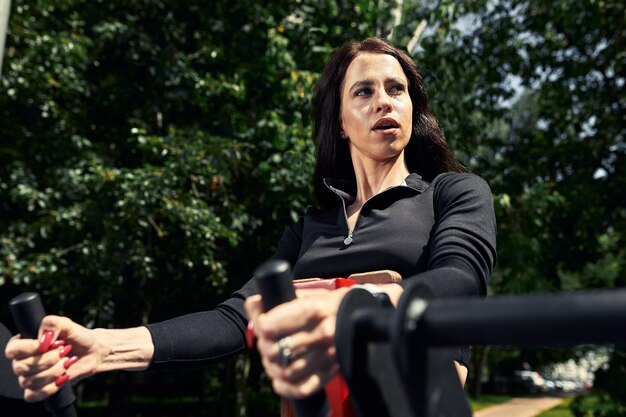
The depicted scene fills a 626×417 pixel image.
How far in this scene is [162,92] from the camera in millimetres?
10352

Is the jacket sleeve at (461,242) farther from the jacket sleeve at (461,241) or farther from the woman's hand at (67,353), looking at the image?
the woman's hand at (67,353)

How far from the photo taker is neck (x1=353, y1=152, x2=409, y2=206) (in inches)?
82.9

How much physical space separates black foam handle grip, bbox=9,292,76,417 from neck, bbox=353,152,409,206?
105cm

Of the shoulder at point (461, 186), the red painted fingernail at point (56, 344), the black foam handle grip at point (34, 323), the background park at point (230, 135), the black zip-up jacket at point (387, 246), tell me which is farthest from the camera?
the background park at point (230, 135)

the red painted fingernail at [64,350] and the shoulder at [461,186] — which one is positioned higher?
the shoulder at [461,186]

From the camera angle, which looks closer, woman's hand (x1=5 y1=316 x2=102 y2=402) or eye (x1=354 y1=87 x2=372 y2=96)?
woman's hand (x1=5 y1=316 x2=102 y2=402)

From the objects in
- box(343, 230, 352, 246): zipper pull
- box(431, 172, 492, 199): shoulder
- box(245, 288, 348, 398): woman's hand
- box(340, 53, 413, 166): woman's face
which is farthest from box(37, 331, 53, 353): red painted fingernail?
box(340, 53, 413, 166): woman's face

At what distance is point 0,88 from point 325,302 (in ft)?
30.1

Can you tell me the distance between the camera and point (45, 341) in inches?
52.8

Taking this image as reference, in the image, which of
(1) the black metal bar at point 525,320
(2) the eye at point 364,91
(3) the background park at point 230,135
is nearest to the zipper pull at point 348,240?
(2) the eye at point 364,91

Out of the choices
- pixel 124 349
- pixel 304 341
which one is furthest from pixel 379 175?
pixel 304 341

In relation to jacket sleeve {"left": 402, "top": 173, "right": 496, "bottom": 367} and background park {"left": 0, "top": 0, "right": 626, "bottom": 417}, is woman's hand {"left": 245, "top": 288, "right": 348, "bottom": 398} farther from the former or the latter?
background park {"left": 0, "top": 0, "right": 626, "bottom": 417}

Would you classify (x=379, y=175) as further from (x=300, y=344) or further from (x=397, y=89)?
(x=300, y=344)

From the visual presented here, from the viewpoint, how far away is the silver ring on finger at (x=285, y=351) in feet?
2.91
